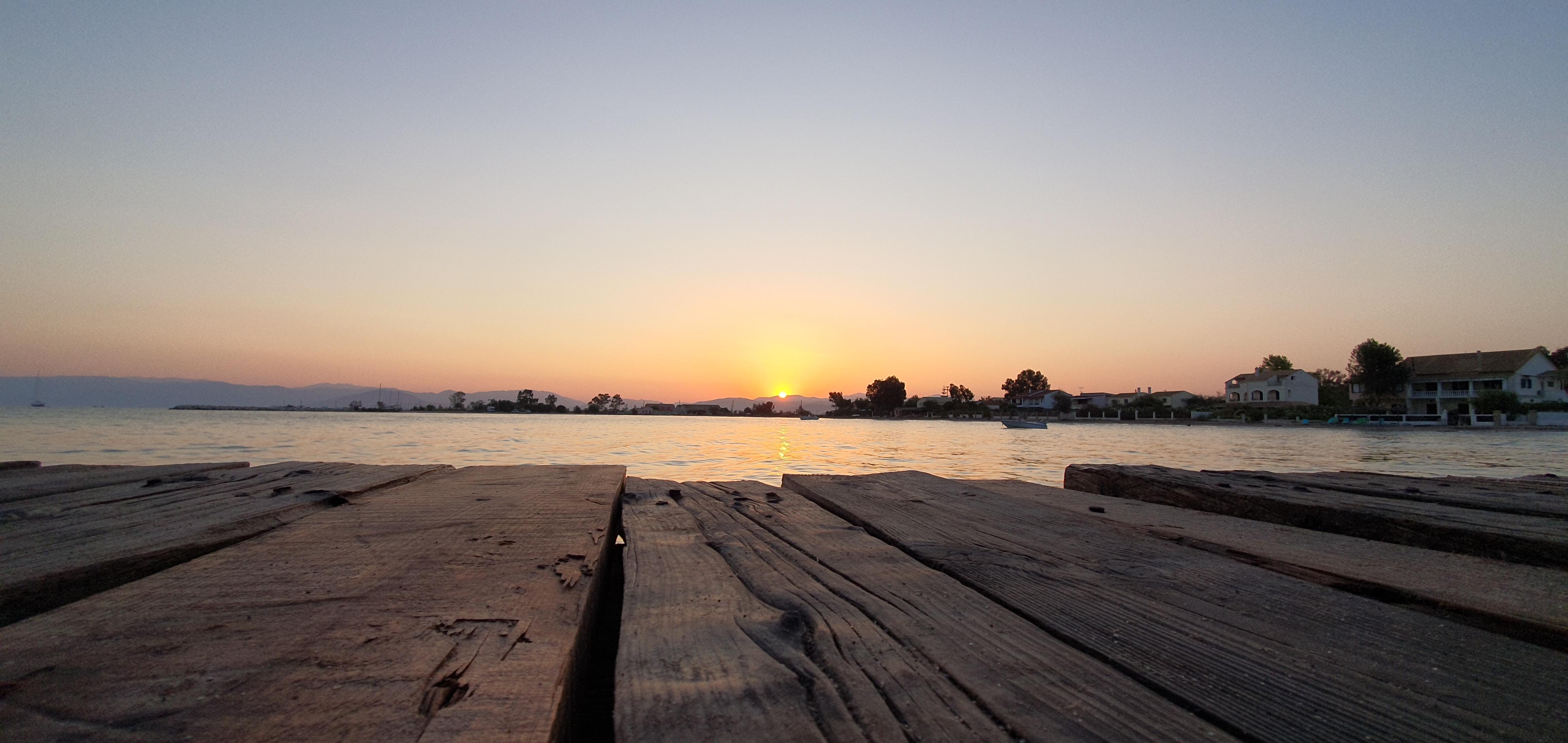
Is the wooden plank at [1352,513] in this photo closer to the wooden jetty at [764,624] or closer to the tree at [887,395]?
the wooden jetty at [764,624]

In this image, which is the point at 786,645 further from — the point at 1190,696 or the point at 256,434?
the point at 256,434

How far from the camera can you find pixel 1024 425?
6662 centimetres

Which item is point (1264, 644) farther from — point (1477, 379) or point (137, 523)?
point (1477, 379)

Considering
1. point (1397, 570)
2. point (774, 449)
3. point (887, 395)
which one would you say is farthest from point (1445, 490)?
point (887, 395)

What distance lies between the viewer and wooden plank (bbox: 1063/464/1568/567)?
1719mm

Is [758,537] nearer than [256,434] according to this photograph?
Yes

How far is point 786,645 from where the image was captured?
3.20 feet

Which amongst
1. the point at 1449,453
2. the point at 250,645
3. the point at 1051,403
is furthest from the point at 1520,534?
the point at 1051,403

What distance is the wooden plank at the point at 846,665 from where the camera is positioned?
75 cm

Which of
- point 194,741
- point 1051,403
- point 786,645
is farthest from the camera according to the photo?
point 1051,403

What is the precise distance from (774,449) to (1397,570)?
22286 millimetres

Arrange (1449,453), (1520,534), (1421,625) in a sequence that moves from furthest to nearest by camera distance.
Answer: (1449,453)
(1520,534)
(1421,625)

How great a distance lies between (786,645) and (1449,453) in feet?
103

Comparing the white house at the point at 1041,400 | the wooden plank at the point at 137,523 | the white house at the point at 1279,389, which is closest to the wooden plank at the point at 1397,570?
the wooden plank at the point at 137,523
